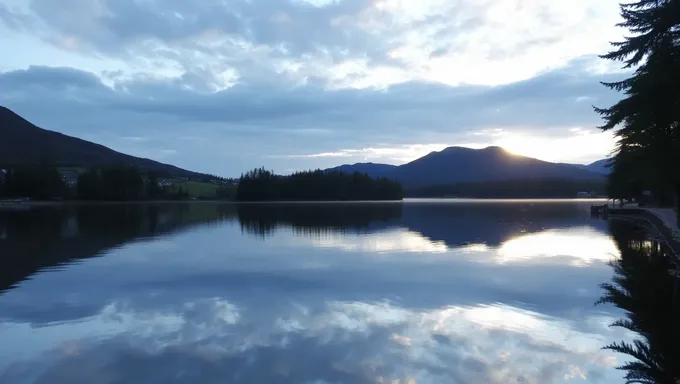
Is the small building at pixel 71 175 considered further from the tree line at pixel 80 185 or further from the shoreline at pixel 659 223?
the shoreline at pixel 659 223

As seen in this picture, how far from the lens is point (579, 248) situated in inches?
1040

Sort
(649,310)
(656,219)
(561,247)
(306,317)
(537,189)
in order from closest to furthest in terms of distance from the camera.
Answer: (306,317), (649,310), (561,247), (656,219), (537,189)

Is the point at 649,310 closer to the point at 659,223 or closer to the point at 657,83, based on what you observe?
the point at 657,83

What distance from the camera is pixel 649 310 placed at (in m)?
12.6

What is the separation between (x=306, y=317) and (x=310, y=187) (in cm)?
13295

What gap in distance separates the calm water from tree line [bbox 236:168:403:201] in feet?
388

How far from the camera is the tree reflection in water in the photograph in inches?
346

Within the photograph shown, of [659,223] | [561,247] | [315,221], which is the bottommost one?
[561,247]

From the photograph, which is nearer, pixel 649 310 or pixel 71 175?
pixel 649 310

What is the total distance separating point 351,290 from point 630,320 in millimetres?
6870

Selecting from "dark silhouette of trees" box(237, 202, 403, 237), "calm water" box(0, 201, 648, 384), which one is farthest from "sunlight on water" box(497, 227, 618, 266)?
"dark silhouette of trees" box(237, 202, 403, 237)

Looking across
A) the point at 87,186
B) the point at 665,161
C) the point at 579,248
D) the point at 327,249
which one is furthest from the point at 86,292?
the point at 87,186

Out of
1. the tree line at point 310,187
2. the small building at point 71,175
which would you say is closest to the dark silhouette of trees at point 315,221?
the tree line at point 310,187

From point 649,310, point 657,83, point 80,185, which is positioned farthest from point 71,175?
point 649,310
